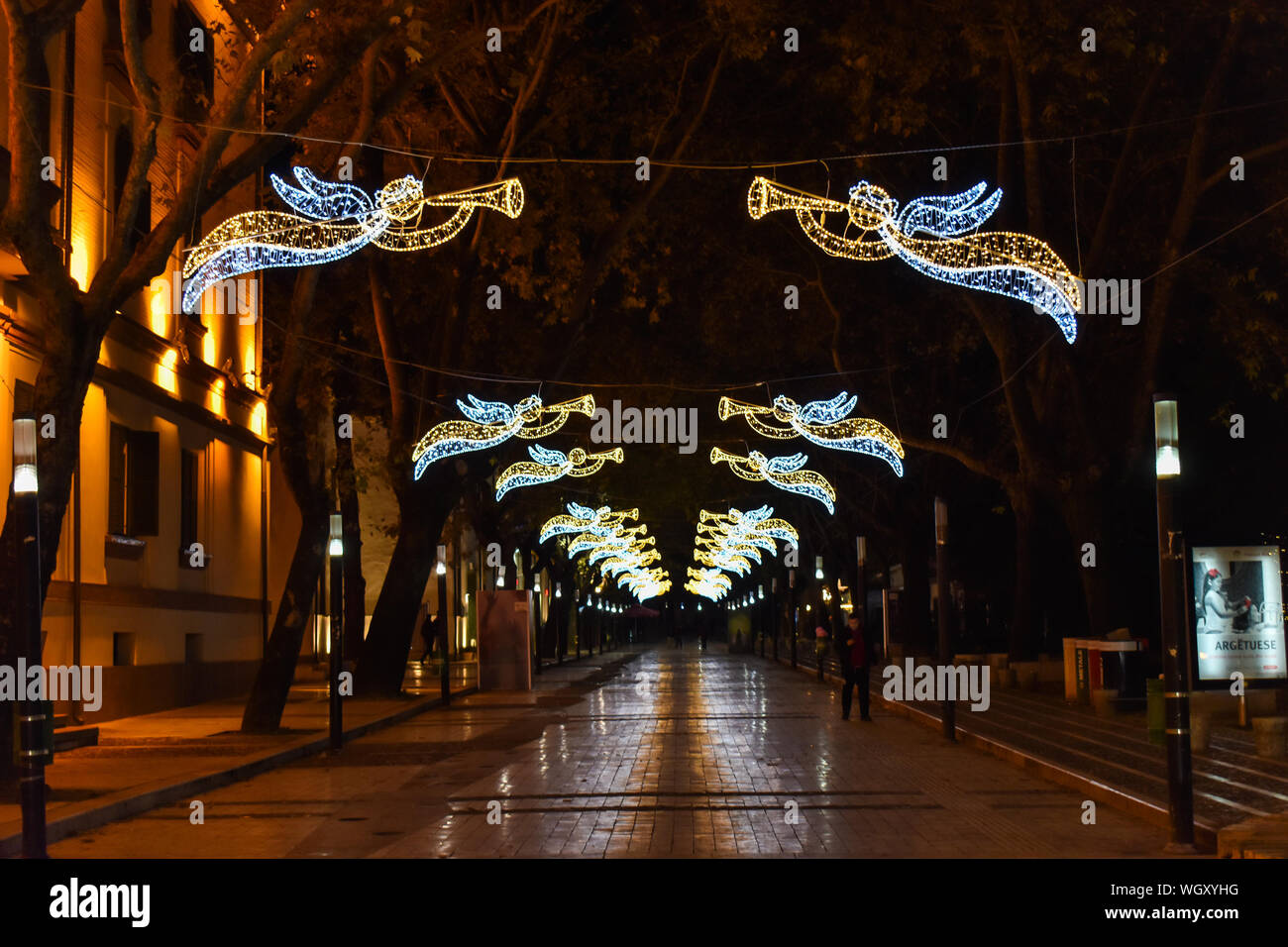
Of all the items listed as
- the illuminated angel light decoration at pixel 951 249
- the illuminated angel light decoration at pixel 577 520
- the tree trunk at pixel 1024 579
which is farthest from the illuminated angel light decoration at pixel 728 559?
the illuminated angel light decoration at pixel 951 249

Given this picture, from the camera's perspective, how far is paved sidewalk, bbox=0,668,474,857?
14.5m

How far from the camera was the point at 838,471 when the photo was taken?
4884 centimetres

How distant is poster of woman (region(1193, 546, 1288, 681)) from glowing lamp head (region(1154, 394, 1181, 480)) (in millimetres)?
8596

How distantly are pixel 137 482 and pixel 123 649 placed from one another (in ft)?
9.30

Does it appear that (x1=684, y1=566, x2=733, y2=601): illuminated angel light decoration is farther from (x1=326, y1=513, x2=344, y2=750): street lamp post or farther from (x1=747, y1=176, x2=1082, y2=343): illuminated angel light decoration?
(x1=747, y1=176, x2=1082, y2=343): illuminated angel light decoration

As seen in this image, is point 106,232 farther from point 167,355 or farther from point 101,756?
point 101,756

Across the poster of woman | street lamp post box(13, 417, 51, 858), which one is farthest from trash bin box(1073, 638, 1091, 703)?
street lamp post box(13, 417, 51, 858)

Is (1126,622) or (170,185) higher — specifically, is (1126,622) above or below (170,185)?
below

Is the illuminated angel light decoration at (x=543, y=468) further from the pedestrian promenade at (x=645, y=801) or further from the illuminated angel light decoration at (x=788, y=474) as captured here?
the pedestrian promenade at (x=645, y=801)

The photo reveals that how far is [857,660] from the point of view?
85.9ft

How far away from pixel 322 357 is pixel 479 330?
375 cm

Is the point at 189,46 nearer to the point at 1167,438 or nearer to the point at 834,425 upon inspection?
the point at 834,425

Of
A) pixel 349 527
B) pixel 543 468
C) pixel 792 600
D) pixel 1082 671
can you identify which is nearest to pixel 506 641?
pixel 543 468
